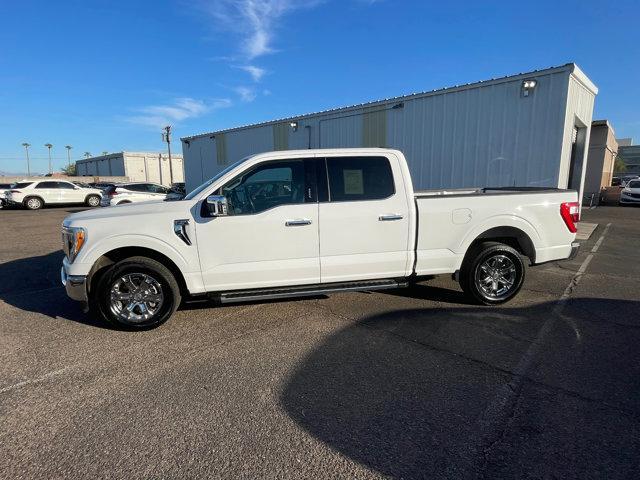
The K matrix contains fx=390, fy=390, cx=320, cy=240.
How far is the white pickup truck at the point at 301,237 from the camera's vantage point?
4.16 meters

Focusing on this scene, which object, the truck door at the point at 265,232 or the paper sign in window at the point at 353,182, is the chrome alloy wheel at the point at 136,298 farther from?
the paper sign in window at the point at 353,182

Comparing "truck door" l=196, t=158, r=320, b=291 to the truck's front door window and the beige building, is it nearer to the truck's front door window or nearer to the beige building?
the truck's front door window

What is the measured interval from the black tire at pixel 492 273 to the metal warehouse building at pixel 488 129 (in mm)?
6807

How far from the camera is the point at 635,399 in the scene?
289 cm

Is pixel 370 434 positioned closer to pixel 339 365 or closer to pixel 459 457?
pixel 459 457

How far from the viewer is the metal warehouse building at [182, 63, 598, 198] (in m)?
10.2

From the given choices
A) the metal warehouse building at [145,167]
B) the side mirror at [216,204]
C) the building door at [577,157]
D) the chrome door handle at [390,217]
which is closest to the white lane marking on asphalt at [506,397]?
the chrome door handle at [390,217]

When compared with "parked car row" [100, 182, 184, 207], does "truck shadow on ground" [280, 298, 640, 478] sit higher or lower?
lower

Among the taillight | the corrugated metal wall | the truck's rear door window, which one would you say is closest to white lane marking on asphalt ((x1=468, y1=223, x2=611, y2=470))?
the taillight

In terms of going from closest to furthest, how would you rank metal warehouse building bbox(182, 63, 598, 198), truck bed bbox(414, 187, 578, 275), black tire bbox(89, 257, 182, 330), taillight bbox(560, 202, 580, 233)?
black tire bbox(89, 257, 182, 330) → truck bed bbox(414, 187, 578, 275) → taillight bbox(560, 202, 580, 233) → metal warehouse building bbox(182, 63, 598, 198)

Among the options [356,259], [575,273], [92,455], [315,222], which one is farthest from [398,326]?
[575,273]

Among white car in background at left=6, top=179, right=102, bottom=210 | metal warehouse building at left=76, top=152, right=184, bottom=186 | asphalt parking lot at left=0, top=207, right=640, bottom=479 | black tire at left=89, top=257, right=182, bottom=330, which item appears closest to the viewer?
asphalt parking lot at left=0, top=207, right=640, bottom=479

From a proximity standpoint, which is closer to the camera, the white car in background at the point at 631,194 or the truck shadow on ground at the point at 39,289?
the truck shadow on ground at the point at 39,289

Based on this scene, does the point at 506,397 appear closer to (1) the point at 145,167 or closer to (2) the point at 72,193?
(2) the point at 72,193
